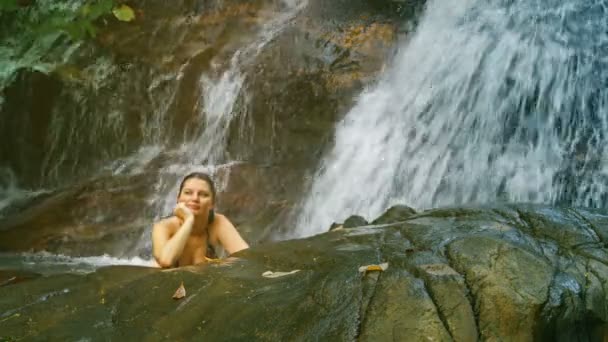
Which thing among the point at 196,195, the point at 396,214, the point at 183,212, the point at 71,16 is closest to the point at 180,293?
the point at 183,212

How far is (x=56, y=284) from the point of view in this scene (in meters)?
3.51

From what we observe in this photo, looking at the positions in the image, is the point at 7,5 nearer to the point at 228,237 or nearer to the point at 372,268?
the point at 228,237

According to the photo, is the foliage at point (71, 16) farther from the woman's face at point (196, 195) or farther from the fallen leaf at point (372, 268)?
the fallen leaf at point (372, 268)

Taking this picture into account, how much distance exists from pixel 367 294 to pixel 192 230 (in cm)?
232

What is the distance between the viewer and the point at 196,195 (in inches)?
177

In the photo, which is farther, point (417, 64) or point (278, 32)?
point (278, 32)

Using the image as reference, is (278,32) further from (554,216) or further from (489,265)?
(489,265)

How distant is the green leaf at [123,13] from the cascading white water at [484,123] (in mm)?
5343

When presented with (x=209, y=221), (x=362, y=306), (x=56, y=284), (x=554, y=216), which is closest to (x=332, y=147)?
(x=209, y=221)

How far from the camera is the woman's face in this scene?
447 cm

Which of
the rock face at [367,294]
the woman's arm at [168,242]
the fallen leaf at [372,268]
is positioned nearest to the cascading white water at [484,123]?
the woman's arm at [168,242]

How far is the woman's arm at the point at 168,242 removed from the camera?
4.02 m

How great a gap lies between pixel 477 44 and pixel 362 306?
Result: 27.1ft

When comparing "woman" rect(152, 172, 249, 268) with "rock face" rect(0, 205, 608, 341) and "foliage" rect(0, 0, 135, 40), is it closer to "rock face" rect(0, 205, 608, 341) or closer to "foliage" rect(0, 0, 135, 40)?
"rock face" rect(0, 205, 608, 341)
